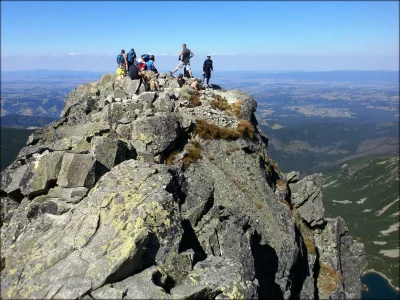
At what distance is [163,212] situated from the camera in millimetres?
16547

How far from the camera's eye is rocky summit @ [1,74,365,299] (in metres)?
13.9

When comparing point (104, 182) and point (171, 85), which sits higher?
point (171, 85)

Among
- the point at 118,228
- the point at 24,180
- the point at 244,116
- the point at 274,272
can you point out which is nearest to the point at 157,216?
the point at 118,228

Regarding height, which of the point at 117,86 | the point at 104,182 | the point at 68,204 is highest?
the point at 117,86

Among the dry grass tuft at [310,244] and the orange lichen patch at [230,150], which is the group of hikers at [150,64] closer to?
the orange lichen patch at [230,150]

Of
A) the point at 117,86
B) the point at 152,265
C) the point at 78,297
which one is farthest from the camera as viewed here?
the point at 117,86

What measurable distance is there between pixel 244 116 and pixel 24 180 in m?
23.5

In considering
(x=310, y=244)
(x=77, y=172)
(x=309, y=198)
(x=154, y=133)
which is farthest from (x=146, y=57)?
(x=310, y=244)

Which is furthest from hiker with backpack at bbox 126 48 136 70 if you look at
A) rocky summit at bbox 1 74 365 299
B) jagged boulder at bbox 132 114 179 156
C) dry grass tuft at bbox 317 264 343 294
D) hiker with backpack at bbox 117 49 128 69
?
dry grass tuft at bbox 317 264 343 294

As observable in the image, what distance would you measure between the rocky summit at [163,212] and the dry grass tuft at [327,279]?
0.10 meters

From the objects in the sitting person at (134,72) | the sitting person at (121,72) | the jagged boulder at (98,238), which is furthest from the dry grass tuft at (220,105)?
the jagged boulder at (98,238)

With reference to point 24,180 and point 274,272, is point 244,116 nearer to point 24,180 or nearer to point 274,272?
point 274,272

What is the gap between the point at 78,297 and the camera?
12.2 m

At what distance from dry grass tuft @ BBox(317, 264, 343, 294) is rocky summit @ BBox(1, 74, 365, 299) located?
0.34ft
